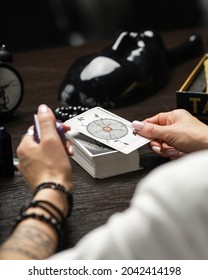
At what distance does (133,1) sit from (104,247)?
7.48 feet

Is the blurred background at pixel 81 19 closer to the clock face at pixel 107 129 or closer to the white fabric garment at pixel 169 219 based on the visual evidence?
the clock face at pixel 107 129

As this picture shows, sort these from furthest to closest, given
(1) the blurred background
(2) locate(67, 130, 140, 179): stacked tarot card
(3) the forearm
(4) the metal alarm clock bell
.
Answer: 1. (1) the blurred background
2. (4) the metal alarm clock bell
3. (2) locate(67, 130, 140, 179): stacked tarot card
4. (3) the forearm

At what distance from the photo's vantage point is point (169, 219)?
0.53 metres

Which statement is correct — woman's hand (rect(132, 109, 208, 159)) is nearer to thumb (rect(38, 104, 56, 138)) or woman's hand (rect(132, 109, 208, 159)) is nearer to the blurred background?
thumb (rect(38, 104, 56, 138))

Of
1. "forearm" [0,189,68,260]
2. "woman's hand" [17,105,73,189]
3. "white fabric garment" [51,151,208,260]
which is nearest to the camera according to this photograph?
"white fabric garment" [51,151,208,260]

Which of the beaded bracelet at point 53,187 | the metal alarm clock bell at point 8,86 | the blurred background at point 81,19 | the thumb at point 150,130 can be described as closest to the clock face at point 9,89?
the metal alarm clock bell at point 8,86

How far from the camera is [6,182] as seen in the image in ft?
3.48

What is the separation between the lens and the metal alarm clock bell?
1.26m

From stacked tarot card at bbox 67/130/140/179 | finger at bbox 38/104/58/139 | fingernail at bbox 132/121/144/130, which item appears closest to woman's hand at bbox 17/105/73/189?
finger at bbox 38/104/58/139

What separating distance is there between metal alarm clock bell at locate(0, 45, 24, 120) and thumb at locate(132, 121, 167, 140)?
33 cm

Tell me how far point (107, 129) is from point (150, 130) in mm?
83

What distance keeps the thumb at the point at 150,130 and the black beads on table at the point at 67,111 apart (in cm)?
21

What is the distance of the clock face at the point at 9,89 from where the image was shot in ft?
4.16
